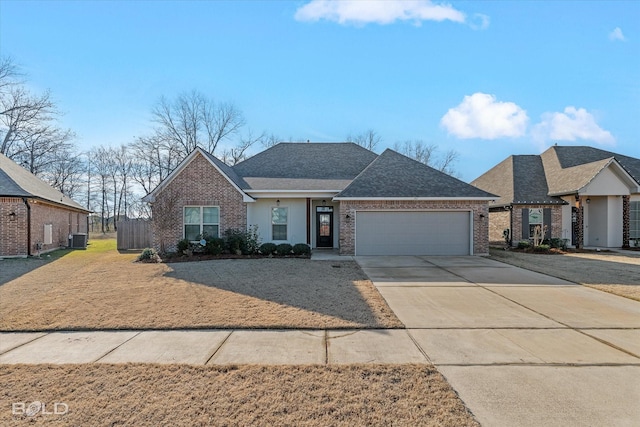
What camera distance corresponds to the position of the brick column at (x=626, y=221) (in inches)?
690

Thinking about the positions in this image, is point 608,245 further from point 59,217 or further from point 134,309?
point 59,217

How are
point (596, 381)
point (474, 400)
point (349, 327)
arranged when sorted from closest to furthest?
point (474, 400), point (596, 381), point (349, 327)

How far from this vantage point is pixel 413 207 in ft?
47.9

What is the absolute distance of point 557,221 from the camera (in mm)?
17656

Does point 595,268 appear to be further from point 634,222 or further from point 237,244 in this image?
point 237,244

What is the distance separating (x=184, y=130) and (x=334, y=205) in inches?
985

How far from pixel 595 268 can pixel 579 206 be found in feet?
26.2

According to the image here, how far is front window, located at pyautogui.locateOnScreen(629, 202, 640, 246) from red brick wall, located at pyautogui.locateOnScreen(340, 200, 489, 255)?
965 centimetres

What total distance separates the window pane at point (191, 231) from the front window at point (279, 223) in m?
3.47

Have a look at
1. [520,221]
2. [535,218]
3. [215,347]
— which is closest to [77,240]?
[215,347]

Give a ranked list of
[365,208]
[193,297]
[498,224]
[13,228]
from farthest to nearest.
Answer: [498,224], [365,208], [13,228], [193,297]

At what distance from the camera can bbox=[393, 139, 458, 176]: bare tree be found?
42.5 metres

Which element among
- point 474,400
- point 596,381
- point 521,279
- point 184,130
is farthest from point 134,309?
point 184,130

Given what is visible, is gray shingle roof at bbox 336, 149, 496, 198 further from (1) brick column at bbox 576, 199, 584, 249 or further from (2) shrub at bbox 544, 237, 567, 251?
(1) brick column at bbox 576, 199, 584, 249
